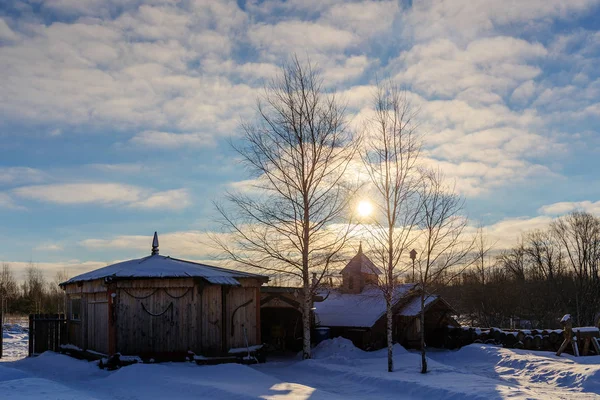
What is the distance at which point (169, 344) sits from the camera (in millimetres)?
20781

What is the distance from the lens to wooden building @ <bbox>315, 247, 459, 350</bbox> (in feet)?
94.4

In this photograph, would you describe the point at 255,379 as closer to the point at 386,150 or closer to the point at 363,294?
the point at 386,150

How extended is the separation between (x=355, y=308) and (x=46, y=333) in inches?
587

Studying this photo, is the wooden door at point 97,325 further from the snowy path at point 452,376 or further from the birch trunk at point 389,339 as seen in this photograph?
the birch trunk at point 389,339

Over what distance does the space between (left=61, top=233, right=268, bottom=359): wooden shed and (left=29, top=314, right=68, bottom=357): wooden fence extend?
14.4 feet

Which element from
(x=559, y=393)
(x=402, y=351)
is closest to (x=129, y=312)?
(x=402, y=351)

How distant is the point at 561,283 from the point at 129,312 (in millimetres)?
52000

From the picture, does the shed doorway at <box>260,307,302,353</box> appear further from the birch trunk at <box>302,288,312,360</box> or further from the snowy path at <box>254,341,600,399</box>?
the birch trunk at <box>302,288,312,360</box>

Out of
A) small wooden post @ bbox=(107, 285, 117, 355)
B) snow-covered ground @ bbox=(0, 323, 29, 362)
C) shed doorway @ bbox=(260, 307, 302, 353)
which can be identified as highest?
small wooden post @ bbox=(107, 285, 117, 355)

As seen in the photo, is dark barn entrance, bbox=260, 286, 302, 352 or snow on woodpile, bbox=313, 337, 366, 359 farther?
dark barn entrance, bbox=260, 286, 302, 352

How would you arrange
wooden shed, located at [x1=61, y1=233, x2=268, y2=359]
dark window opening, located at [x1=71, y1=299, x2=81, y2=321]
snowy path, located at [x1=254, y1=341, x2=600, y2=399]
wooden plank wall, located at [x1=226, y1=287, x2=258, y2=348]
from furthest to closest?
dark window opening, located at [x1=71, y1=299, x2=81, y2=321] < wooden plank wall, located at [x1=226, y1=287, x2=258, y2=348] < wooden shed, located at [x1=61, y1=233, x2=268, y2=359] < snowy path, located at [x1=254, y1=341, x2=600, y2=399]

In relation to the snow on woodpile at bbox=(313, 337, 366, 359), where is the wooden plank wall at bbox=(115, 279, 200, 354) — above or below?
above

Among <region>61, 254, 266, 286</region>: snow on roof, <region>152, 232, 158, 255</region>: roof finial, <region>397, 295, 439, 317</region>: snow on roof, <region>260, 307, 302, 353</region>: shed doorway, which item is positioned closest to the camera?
<region>61, 254, 266, 286</region>: snow on roof

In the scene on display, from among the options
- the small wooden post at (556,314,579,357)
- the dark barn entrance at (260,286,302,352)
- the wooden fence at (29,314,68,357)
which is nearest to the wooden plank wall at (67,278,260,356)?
the wooden fence at (29,314,68,357)
